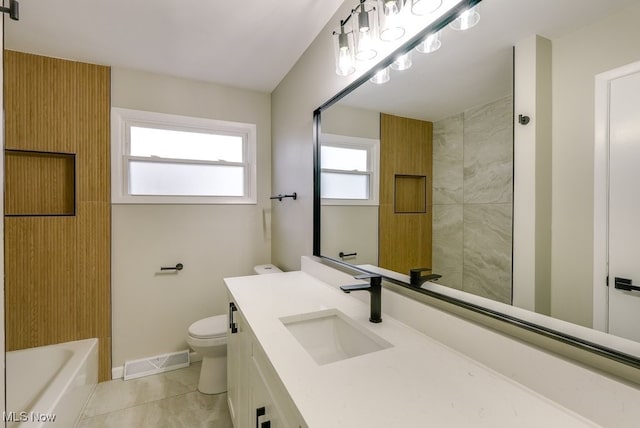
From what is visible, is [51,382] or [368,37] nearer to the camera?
[368,37]

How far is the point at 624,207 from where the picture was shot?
0.55 m

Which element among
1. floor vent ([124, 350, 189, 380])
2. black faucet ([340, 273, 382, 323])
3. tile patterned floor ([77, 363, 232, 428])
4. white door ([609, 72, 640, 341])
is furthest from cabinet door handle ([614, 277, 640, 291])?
floor vent ([124, 350, 189, 380])

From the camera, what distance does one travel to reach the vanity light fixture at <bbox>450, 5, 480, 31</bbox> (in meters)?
0.84

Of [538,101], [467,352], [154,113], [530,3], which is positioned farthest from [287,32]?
[467,352]

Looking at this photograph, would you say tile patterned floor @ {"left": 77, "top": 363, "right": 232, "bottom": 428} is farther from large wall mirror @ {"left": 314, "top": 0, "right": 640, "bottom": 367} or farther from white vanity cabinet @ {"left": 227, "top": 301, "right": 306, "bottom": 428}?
large wall mirror @ {"left": 314, "top": 0, "right": 640, "bottom": 367}

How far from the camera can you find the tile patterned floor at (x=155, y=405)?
1746mm

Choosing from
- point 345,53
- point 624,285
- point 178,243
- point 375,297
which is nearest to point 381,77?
point 345,53

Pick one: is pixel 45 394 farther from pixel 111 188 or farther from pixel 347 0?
pixel 347 0

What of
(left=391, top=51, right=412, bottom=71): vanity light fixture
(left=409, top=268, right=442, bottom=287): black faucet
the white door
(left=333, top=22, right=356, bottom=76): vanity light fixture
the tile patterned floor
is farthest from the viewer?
the tile patterned floor

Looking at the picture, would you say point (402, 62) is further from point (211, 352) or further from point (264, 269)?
point (211, 352)

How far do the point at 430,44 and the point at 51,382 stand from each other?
2.78 m

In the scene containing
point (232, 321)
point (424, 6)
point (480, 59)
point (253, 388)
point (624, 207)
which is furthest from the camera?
point (232, 321)

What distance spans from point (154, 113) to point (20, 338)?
6.41 ft

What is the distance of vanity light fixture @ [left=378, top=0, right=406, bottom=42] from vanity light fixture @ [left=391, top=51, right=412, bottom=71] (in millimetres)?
77
